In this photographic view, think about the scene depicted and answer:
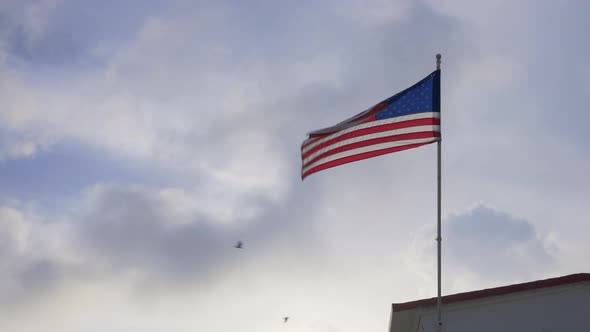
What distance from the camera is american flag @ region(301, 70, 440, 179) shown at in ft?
56.4

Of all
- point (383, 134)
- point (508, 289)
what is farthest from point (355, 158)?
point (508, 289)

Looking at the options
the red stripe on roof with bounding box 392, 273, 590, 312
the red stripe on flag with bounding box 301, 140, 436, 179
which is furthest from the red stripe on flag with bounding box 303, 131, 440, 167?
the red stripe on roof with bounding box 392, 273, 590, 312

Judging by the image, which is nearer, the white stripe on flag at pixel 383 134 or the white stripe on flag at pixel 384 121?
the white stripe on flag at pixel 383 134

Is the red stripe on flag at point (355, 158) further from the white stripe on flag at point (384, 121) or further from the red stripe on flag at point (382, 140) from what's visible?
the white stripe on flag at point (384, 121)

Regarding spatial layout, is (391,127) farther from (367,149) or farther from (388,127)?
(367,149)

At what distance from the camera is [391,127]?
17391 mm

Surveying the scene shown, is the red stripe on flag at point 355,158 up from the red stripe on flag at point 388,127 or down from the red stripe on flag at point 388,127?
down

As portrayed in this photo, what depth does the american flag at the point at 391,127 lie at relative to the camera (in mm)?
17188

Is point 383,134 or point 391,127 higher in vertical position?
point 391,127

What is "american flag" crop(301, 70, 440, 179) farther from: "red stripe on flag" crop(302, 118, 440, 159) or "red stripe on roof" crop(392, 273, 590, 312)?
"red stripe on roof" crop(392, 273, 590, 312)

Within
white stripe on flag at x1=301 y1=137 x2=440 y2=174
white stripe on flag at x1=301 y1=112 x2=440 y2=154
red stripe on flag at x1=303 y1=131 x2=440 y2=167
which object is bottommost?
white stripe on flag at x1=301 y1=137 x2=440 y2=174

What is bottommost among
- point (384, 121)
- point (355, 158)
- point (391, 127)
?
point (355, 158)

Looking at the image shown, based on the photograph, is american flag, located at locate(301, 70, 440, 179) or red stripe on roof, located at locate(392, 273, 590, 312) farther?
red stripe on roof, located at locate(392, 273, 590, 312)

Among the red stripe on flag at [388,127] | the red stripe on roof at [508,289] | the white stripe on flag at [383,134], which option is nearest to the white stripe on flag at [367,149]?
the white stripe on flag at [383,134]
